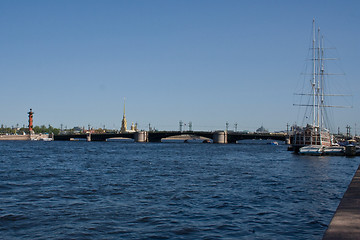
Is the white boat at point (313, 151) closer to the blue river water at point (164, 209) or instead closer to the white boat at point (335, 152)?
the white boat at point (335, 152)

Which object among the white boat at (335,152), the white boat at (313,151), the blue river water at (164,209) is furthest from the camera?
the white boat at (335,152)

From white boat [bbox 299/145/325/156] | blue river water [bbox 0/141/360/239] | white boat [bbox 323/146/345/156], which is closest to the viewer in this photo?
blue river water [bbox 0/141/360/239]

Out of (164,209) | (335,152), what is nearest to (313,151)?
(335,152)

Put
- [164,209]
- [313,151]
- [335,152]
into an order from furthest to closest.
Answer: [335,152] → [313,151] → [164,209]

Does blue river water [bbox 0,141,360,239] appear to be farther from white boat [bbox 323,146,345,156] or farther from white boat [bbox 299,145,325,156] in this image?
white boat [bbox 323,146,345,156]

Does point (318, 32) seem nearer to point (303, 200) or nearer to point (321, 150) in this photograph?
point (321, 150)

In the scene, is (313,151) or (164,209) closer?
(164,209)

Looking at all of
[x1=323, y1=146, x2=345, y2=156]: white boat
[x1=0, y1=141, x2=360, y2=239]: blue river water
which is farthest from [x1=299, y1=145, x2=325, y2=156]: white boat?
[x1=0, y1=141, x2=360, y2=239]: blue river water

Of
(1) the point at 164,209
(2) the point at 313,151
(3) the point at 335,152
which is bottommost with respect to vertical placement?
(1) the point at 164,209

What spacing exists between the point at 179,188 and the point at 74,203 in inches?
330

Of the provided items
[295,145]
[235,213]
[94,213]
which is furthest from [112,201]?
[295,145]

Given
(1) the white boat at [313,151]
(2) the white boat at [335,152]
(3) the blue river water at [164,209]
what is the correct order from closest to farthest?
(3) the blue river water at [164,209], (1) the white boat at [313,151], (2) the white boat at [335,152]

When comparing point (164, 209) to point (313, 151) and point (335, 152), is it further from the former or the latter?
point (335, 152)

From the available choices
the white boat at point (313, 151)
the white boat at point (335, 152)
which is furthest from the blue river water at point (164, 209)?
the white boat at point (335, 152)
